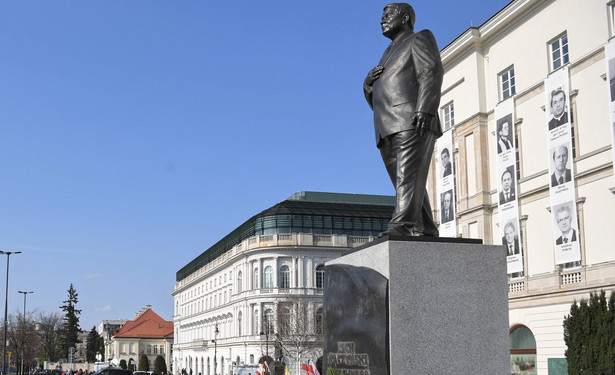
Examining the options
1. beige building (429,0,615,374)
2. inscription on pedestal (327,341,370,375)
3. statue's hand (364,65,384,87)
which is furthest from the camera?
beige building (429,0,615,374)

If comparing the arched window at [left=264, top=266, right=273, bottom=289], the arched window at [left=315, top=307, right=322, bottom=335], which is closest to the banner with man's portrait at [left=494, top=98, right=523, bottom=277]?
the arched window at [left=315, top=307, right=322, bottom=335]

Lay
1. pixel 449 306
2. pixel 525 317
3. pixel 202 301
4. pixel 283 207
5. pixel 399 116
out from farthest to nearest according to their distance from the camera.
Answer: pixel 202 301, pixel 283 207, pixel 525 317, pixel 399 116, pixel 449 306

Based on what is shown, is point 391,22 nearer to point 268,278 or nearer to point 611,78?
point 611,78

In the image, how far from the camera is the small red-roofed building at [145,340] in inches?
5753

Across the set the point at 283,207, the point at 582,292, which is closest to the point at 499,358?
the point at 582,292

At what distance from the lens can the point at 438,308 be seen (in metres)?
6.66

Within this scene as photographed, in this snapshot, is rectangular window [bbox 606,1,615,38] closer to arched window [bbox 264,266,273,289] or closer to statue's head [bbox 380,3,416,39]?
statue's head [bbox 380,3,416,39]

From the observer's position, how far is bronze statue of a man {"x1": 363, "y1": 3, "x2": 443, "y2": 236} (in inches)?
281

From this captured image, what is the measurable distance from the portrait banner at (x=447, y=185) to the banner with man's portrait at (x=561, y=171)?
24.6 feet

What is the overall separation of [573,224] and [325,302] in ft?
78.1

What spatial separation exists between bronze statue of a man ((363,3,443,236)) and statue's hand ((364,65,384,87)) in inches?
0.4

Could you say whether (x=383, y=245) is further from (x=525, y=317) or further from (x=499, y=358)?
(x=525, y=317)

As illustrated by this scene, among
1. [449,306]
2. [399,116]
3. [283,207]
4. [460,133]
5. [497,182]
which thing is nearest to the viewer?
[449,306]

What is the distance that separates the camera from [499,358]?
669 centimetres
